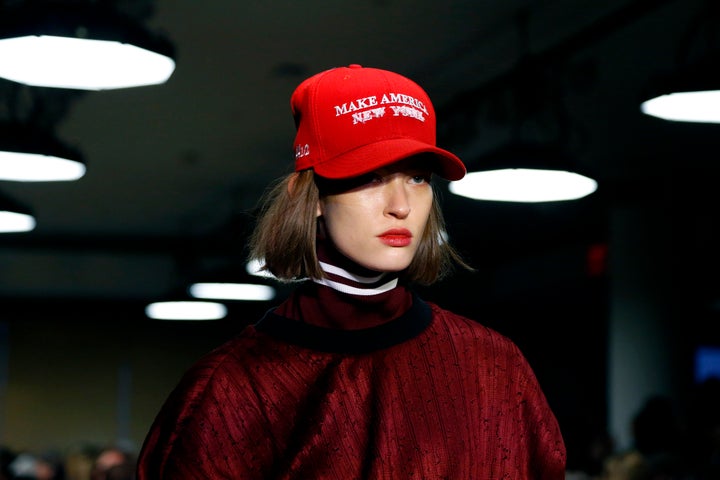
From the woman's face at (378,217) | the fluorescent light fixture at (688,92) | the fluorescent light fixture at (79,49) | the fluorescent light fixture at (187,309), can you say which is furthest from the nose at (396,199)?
the fluorescent light fixture at (187,309)

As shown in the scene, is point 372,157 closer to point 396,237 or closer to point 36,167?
point 396,237

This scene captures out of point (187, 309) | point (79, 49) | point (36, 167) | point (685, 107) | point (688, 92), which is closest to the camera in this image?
point (79, 49)

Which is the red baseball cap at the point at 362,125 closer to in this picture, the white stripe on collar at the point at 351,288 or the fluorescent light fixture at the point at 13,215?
the white stripe on collar at the point at 351,288

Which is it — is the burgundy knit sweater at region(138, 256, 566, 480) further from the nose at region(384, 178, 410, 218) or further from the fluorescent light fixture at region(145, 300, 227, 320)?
the fluorescent light fixture at region(145, 300, 227, 320)

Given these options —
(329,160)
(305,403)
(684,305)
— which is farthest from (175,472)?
(684,305)

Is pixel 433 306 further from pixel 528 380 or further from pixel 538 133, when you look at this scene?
pixel 538 133

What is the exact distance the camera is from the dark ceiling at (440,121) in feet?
14.5

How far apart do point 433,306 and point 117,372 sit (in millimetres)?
12454

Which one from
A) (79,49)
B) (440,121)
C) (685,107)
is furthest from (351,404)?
(440,121)

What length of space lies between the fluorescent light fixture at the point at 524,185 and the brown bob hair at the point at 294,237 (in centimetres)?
196

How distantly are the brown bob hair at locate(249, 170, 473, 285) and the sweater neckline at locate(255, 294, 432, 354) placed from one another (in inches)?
2.5

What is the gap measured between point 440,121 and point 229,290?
8.12 feet

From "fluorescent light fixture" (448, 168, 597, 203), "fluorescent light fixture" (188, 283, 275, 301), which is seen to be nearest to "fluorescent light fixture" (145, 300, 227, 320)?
"fluorescent light fixture" (188, 283, 275, 301)

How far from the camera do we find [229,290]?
7.71 metres
